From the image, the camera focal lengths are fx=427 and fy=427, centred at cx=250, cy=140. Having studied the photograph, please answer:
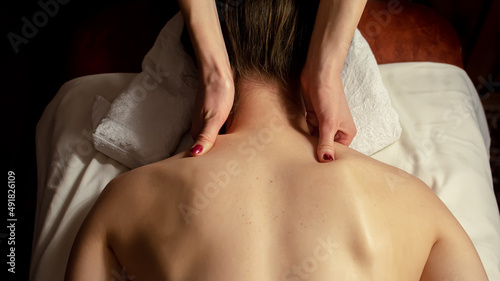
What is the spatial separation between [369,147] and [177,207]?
63 cm

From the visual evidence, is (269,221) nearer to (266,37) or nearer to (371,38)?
(266,37)

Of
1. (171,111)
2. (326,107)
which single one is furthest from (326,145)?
(171,111)

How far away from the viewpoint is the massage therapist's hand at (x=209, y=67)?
102 cm

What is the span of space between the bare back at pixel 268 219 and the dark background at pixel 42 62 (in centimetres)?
87

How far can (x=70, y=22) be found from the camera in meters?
2.02

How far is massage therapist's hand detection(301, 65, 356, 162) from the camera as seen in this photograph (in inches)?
39.3

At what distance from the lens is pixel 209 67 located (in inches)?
41.6

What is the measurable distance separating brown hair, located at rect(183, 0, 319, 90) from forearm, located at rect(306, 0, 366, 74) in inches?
1.5
